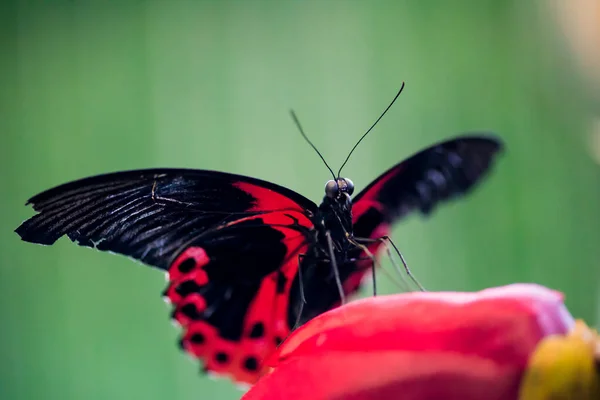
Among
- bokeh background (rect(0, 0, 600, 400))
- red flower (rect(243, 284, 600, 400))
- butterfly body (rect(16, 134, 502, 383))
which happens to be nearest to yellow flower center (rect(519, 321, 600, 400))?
red flower (rect(243, 284, 600, 400))

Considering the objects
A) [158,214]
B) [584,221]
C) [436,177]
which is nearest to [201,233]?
[158,214]

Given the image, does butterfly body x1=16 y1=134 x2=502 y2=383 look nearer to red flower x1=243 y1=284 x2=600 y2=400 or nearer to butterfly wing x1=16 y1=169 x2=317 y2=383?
butterfly wing x1=16 y1=169 x2=317 y2=383

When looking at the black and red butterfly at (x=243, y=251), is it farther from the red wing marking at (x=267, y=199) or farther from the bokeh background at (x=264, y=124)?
the bokeh background at (x=264, y=124)

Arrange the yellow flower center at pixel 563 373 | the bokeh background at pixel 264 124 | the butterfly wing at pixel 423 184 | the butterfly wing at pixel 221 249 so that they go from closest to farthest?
the yellow flower center at pixel 563 373, the butterfly wing at pixel 221 249, the butterfly wing at pixel 423 184, the bokeh background at pixel 264 124

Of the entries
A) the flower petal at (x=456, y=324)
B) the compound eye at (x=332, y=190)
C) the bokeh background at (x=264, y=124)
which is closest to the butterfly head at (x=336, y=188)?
the compound eye at (x=332, y=190)

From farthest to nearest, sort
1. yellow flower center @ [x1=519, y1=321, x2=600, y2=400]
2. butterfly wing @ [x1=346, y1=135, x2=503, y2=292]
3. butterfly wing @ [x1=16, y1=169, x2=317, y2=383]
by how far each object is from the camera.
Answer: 1. butterfly wing @ [x1=346, y1=135, x2=503, y2=292]
2. butterfly wing @ [x1=16, y1=169, x2=317, y2=383]
3. yellow flower center @ [x1=519, y1=321, x2=600, y2=400]

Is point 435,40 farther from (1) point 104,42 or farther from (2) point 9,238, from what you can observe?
(2) point 9,238

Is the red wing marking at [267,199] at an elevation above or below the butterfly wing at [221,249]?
above

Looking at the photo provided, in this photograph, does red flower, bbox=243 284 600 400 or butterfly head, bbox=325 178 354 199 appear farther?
butterfly head, bbox=325 178 354 199
